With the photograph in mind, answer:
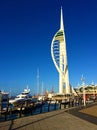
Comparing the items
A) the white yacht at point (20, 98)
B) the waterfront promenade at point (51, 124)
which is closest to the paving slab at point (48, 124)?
the waterfront promenade at point (51, 124)

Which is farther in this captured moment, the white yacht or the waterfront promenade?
the white yacht

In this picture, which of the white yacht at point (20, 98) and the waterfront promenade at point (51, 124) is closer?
the waterfront promenade at point (51, 124)

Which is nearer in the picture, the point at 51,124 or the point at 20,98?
the point at 51,124

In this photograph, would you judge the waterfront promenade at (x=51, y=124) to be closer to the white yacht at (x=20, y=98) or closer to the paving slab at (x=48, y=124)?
the paving slab at (x=48, y=124)

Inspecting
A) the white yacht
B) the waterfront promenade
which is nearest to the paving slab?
the waterfront promenade

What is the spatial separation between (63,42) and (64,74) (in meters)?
15.9

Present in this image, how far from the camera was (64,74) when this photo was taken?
9150cm

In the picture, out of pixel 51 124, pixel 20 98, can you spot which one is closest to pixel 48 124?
pixel 51 124

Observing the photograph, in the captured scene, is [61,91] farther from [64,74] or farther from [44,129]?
[44,129]

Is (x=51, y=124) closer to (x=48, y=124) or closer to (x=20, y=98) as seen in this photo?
(x=48, y=124)

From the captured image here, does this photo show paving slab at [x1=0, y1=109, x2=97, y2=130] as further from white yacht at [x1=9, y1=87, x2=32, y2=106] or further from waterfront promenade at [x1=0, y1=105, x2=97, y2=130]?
white yacht at [x1=9, y1=87, x2=32, y2=106]

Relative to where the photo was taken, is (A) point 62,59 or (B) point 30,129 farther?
(A) point 62,59

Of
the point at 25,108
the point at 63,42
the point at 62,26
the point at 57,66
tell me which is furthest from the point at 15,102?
the point at 62,26

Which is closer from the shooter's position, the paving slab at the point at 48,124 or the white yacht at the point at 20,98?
the paving slab at the point at 48,124
